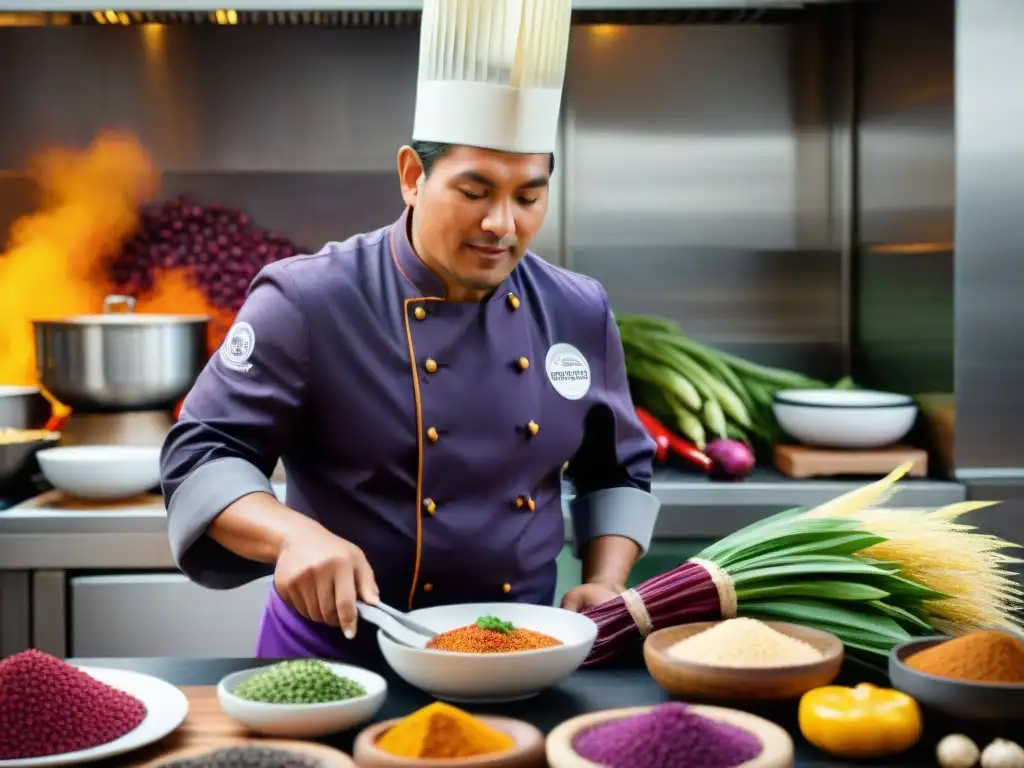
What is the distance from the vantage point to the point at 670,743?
45.4 inches

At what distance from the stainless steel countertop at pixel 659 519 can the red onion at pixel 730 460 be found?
1.2 inches

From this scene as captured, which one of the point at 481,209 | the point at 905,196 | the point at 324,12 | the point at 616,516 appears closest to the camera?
the point at 481,209

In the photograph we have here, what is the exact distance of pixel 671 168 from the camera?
3.63m

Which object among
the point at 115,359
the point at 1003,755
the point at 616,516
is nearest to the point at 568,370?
the point at 616,516

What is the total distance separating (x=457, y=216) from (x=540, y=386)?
15.2 inches

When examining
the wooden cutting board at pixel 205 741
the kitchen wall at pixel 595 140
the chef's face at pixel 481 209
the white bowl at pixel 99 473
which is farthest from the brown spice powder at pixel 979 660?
the kitchen wall at pixel 595 140

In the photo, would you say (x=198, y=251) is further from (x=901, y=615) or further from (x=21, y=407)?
(x=901, y=615)

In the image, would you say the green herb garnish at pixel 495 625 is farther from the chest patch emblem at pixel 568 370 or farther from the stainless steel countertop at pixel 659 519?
the stainless steel countertop at pixel 659 519

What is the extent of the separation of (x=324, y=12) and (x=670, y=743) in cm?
242

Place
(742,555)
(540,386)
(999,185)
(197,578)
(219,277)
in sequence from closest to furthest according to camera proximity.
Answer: (742,555)
(197,578)
(540,386)
(999,185)
(219,277)

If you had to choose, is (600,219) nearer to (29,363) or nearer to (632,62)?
(632,62)

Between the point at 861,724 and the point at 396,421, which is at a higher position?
the point at 396,421

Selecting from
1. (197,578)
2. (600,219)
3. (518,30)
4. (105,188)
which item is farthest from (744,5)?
(197,578)

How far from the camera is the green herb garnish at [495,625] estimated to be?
1.45 metres
